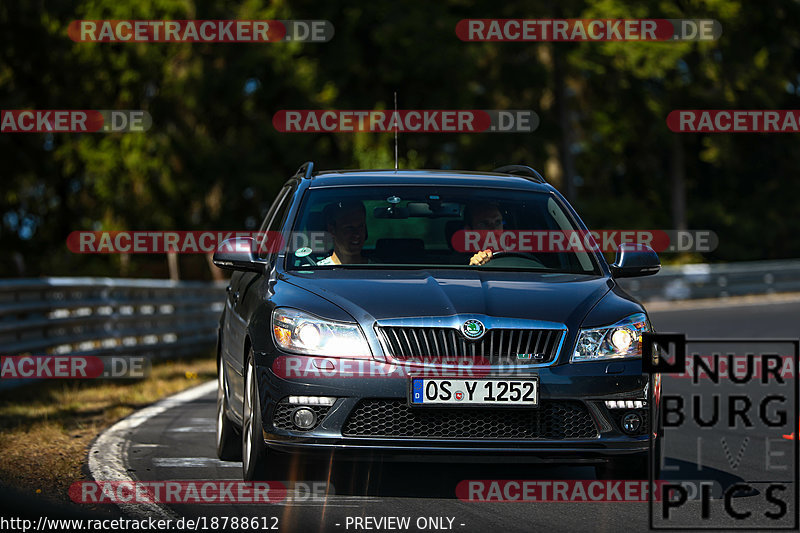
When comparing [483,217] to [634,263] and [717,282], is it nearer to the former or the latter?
[634,263]

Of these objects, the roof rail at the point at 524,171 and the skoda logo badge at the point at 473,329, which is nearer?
the skoda logo badge at the point at 473,329

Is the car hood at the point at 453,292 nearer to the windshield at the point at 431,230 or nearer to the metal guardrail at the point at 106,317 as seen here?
the windshield at the point at 431,230

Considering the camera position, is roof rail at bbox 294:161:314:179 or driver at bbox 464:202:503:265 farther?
roof rail at bbox 294:161:314:179

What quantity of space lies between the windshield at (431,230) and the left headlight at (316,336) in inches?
32.4

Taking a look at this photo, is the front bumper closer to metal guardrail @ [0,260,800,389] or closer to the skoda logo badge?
the skoda logo badge

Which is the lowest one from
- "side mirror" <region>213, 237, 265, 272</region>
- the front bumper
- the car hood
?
the front bumper

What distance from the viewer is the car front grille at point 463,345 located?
6.42m

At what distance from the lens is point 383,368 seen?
252 inches


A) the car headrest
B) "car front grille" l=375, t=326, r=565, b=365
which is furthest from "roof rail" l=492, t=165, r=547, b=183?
"car front grille" l=375, t=326, r=565, b=365

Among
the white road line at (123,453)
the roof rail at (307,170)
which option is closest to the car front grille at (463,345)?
the white road line at (123,453)

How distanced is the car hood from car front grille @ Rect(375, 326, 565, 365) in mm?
86

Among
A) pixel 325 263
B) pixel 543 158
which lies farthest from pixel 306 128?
pixel 325 263

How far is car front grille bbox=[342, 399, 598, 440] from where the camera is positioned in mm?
6422

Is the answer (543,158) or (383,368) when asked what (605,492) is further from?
(543,158)
